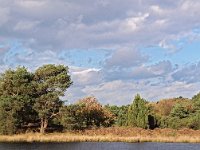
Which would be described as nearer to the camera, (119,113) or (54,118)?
(54,118)

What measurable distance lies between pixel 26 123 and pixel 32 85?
662 cm

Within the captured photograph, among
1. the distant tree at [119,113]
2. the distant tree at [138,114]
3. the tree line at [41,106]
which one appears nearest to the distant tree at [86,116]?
the tree line at [41,106]

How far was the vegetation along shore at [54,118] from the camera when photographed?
55938 mm

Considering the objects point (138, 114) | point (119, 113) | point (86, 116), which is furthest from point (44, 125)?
point (119, 113)

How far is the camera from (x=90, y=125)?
7112 centimetres

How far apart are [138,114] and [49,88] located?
15.5m

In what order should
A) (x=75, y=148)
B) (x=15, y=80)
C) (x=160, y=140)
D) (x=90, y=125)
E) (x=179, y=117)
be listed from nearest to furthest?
(x=75, y=148)
(x=160, y=140)
(x=15, y=80)
(x=90, y=125)
(x=179, y=117)

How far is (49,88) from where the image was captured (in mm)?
63750

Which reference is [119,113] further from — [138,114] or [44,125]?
[44,125]

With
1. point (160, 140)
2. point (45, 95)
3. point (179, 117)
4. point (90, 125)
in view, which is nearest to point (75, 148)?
point (160, 140)

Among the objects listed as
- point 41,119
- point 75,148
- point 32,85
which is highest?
point 32,85

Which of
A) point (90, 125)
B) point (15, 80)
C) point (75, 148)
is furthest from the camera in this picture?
point (90, 125)

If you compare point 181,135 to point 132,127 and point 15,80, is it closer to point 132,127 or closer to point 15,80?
point 132,127

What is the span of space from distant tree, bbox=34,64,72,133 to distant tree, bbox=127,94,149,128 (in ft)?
39.3
